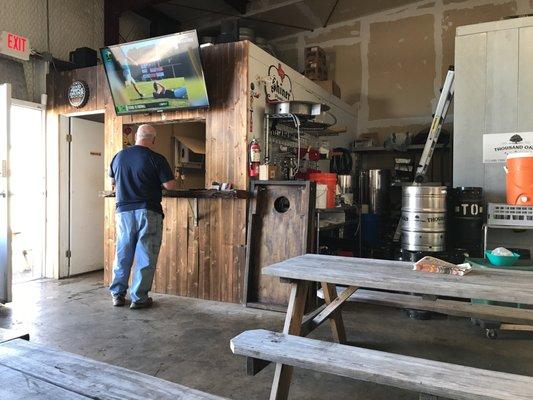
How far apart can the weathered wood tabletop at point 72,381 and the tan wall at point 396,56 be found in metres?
6.57

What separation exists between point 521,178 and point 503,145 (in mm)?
838

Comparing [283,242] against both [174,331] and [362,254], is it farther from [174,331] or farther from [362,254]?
[362,254]

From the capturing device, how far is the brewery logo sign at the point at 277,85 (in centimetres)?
421

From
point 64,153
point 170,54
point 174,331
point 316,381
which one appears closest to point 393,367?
point 316,381

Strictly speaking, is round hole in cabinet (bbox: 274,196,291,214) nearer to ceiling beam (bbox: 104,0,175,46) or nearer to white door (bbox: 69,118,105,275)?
white door (bbox: 69,118,105,275)

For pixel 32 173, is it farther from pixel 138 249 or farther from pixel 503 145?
pixel 503 145

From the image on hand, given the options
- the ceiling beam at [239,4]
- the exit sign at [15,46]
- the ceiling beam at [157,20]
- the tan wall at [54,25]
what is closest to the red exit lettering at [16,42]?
the exit sign at [15,46]

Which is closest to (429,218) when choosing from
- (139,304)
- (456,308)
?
(456,308)

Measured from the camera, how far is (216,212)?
4.04 meters

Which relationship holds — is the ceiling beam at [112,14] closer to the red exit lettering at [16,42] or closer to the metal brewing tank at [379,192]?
the red exit lettering at [16,42]

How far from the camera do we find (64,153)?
504 cm

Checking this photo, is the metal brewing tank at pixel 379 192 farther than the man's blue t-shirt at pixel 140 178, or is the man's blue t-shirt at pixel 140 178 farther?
the metal brewing tank at pixel 379 192

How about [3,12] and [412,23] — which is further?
[412,23]

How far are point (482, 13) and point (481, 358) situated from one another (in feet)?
18.8
